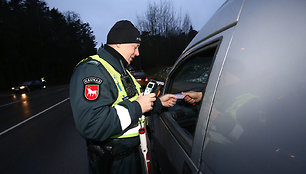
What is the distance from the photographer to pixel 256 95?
645mm

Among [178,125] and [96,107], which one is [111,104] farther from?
[178,125]

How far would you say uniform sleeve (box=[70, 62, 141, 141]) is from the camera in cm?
107

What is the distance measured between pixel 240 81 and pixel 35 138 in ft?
16.7

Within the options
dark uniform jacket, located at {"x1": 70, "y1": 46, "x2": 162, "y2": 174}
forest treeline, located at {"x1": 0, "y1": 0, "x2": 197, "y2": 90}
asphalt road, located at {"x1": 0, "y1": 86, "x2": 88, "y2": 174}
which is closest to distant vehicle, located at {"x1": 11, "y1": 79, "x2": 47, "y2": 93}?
forest treeline, located at {"x1": 0, "y1": 0, "x2": 197, "y2": 90}

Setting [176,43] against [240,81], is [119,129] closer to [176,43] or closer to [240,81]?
[240,81]

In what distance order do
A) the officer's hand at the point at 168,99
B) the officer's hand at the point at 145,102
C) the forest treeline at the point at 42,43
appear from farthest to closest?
1. the forest treeline at the point at 42,43
2. the officer's hand at the point at 168,99
3. the officer's hand at the point at 145,102

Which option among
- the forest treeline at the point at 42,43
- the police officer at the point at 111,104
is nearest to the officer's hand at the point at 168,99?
the police officer at the point at 111,104

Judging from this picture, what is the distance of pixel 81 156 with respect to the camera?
3.28 m

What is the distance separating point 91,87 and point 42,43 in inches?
1556

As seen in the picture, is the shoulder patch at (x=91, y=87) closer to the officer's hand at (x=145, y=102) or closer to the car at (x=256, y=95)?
the officer's hand at (x=145, y=102)

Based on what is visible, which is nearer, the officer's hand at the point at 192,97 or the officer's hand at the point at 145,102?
the officer's hand at the point at 145,102

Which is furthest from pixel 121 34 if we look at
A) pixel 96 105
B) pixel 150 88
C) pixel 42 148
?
pixel 42 148

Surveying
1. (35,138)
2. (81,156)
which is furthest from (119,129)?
(35,138)

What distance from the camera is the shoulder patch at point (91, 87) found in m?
1.10
